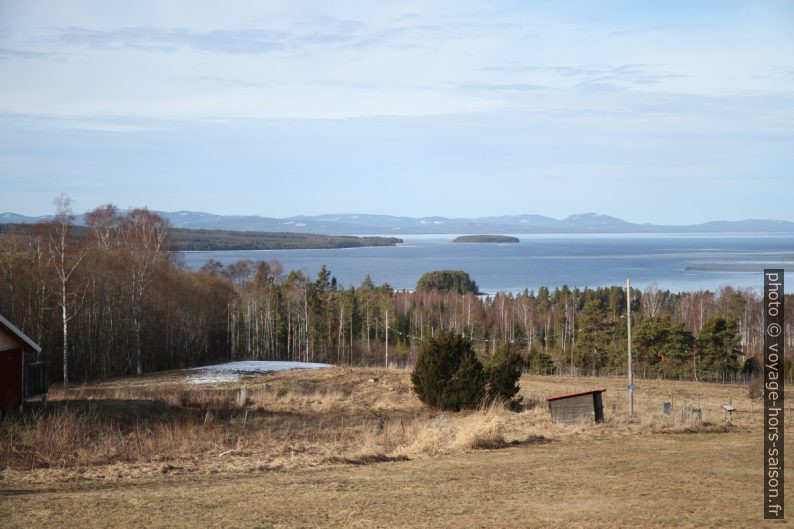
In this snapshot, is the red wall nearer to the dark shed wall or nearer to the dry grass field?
the dry grass field

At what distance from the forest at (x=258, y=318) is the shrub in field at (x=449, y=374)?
17262 mm

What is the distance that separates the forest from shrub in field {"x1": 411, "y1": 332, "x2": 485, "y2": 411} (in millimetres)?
17262

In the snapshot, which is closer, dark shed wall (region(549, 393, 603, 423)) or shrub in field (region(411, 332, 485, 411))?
dark shed wall (region(549, 393, 603, 423))

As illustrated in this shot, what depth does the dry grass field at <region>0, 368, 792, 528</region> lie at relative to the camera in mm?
9867

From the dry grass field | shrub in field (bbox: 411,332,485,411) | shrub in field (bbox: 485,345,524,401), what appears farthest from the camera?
shrub in field (bbox: 485,345,524,401)

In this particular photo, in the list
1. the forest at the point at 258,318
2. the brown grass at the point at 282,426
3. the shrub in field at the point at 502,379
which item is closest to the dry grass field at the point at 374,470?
the brown grass at the point at 282,426

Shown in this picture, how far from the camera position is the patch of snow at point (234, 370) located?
37.9 metres

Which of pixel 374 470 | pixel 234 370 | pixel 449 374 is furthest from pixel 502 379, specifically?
pixel 234 370

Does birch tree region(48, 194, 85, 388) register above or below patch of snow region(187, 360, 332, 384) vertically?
above

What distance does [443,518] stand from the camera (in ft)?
32.4

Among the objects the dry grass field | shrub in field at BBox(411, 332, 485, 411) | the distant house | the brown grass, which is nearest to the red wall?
the distant house

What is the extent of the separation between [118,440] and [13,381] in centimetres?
714

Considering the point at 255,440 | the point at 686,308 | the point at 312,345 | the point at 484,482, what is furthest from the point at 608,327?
the point at 484,482

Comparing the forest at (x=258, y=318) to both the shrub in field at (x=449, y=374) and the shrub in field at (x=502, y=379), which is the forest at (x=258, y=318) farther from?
the shrub in field at (x=502, y=379)
